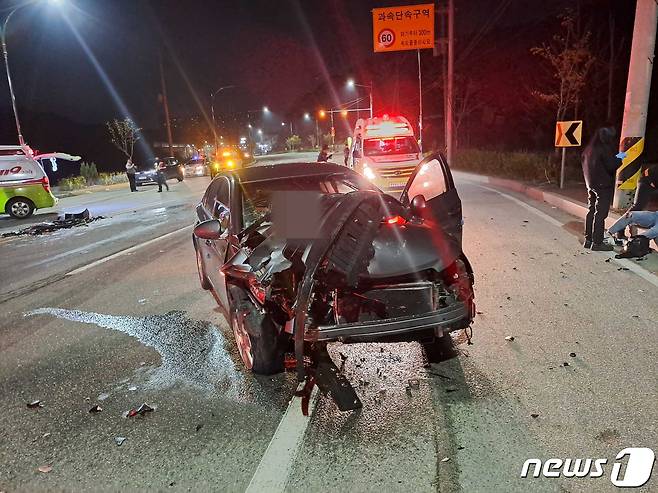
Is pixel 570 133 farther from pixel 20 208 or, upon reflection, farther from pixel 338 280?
pixel 20 208

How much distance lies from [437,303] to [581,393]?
3.96 ft

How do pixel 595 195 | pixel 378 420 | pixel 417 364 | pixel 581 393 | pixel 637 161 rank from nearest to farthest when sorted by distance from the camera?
pixel 378 420, pixel 581 393, pixel 417 364, pixel 595 195, pixel 637 161

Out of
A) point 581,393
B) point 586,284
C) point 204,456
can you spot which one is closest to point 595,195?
point 586,284

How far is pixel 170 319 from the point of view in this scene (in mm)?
5688

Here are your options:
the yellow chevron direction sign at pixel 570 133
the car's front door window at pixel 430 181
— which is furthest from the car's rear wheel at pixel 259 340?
the yellow chevron direction sign at pixel 570 133

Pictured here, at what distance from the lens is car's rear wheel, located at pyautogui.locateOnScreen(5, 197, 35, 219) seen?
16.0 m

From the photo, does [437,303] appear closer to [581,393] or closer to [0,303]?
[581,393]

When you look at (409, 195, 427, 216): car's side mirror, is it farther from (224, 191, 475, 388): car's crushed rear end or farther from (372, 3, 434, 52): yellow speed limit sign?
(372, 3, 434, 52): yellow speed limit sign

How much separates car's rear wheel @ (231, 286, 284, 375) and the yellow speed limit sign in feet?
82.5

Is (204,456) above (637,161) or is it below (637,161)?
below

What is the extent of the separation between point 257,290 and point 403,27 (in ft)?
84.1

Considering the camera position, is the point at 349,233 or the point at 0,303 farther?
the point at 0,303

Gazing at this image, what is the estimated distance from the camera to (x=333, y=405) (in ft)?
11.9
